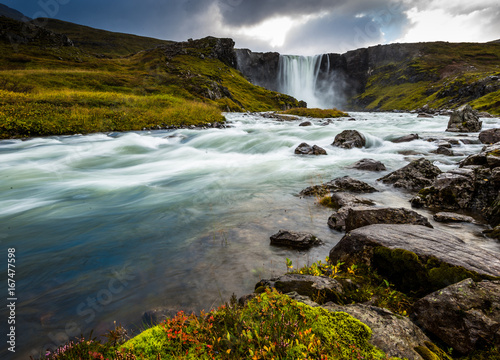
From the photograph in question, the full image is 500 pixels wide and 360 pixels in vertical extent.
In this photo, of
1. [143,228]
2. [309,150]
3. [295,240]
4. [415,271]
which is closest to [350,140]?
[309,150]

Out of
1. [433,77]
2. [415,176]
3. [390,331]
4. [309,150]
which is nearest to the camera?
[390,331]

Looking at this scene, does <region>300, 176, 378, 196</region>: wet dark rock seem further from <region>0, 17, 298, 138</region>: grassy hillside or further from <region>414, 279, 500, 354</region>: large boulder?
<region>0, 17, 298, 138</region>: grassy hillside

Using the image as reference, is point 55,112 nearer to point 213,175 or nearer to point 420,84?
point 213,175

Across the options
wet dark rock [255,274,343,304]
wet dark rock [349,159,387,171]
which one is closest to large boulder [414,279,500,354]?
wet dark rock [255,274,343,304]

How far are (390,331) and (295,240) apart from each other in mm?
3550

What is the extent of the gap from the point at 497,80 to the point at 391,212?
4022 inches

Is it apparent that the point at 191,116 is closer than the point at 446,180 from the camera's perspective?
No

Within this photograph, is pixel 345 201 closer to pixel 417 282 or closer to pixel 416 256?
pixel 416 256

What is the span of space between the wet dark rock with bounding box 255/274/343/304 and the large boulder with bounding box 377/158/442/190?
858 cm

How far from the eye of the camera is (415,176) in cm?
1084

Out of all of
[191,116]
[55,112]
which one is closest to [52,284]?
[55,112]

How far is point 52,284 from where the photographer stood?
16.5 feet

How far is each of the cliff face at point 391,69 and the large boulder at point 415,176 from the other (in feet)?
350

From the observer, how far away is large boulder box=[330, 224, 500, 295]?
380 centimetres
